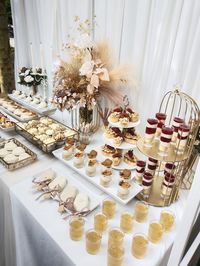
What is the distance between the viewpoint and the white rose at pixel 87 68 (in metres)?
1.15

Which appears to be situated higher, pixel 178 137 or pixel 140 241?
pixel 178 137

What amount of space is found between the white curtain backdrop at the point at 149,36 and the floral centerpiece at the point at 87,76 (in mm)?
96

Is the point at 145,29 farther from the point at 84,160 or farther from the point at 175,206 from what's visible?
the point at 175,206

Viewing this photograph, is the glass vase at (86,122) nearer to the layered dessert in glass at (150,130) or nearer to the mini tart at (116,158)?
the mini tart at (116,158)

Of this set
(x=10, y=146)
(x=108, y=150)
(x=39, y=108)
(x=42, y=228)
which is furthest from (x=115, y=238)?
(x=39, y=108)

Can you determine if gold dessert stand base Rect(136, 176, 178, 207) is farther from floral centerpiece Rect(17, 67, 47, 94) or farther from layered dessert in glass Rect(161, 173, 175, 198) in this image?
floral centerpiece Rect(17, 67, 47, 94)

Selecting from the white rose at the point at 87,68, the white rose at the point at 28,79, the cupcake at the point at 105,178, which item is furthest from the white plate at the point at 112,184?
the white rose at the point at 28,79

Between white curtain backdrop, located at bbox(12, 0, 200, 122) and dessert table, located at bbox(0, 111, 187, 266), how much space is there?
1.80ft

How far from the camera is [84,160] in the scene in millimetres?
1143

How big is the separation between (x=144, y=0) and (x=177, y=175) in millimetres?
860

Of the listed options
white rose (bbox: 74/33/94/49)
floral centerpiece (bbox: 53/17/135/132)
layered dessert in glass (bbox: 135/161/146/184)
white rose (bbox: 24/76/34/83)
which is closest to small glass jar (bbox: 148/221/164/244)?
layered dessert in glass (bbox: 135/161/146/184)

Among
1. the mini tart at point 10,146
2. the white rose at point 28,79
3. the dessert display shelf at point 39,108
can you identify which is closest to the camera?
the mini tart at point 10,146

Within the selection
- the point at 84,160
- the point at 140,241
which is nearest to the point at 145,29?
the point at 84,160

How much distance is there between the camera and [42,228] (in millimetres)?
817
